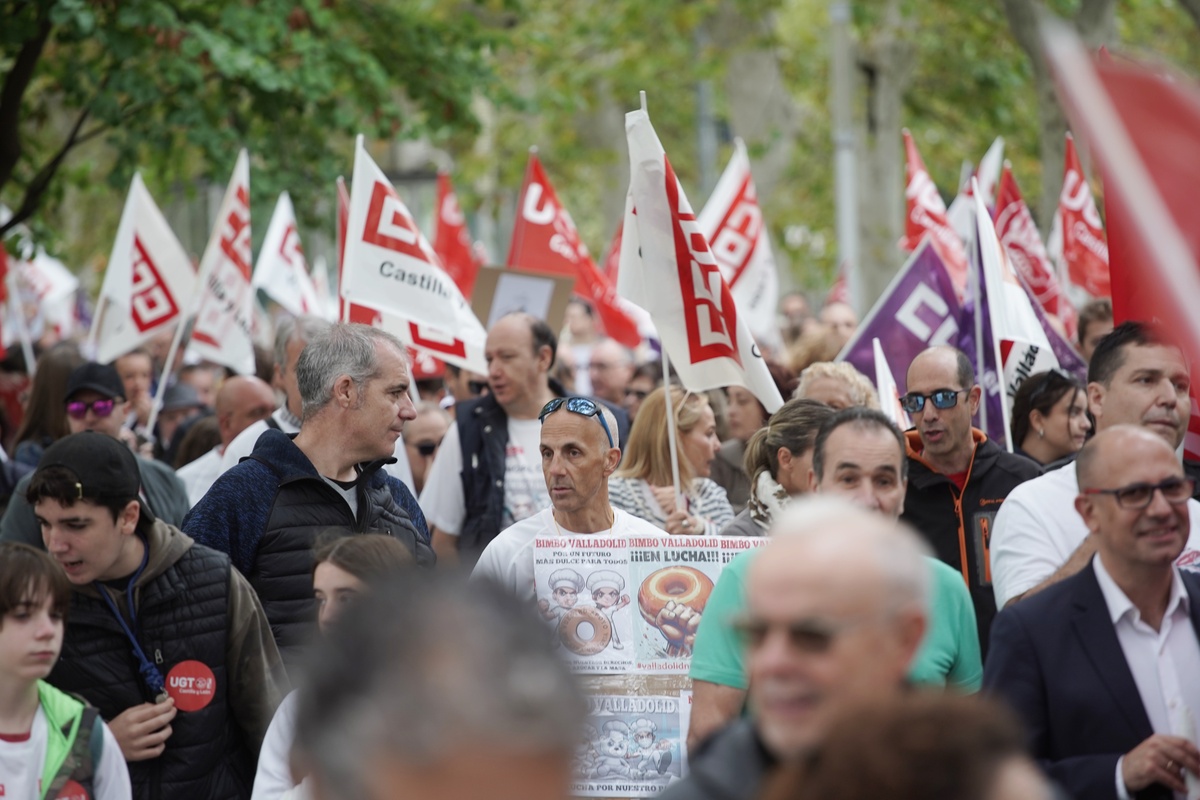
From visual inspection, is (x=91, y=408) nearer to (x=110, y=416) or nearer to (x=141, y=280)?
(x=110, y=416)

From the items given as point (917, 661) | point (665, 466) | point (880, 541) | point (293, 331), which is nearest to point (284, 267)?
point (293, 331)

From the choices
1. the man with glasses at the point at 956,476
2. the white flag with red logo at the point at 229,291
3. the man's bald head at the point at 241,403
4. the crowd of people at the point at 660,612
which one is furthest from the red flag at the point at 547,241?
the man with glasses at the point at 956,476

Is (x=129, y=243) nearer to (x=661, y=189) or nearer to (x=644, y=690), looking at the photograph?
(x=661, y=189)

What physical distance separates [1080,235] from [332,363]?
306 inches

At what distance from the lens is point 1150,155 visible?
126 inches

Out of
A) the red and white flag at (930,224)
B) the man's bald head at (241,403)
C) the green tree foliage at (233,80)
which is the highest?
the green tree foliage at (233,80)

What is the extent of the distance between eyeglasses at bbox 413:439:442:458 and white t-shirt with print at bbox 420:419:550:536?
3.15 ft

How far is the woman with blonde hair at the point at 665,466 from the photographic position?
7.47m

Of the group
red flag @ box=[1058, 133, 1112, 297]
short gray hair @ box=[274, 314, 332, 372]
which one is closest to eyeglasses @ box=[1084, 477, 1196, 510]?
short gray hair @ box=[274, 314, 332, 372]

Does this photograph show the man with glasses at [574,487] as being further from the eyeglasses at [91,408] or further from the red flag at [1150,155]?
the eyeglasses at [91,408]

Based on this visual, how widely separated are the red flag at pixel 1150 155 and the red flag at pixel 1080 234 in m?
9.00

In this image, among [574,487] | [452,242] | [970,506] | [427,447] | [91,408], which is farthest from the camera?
[452,242]

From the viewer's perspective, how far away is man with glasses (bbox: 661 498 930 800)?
2.66m

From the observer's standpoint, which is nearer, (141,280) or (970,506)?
(970,506)
